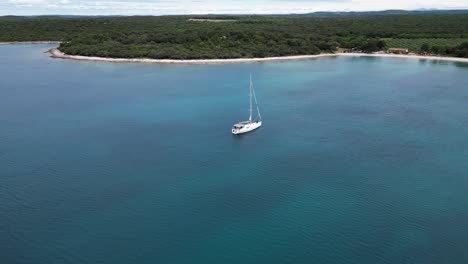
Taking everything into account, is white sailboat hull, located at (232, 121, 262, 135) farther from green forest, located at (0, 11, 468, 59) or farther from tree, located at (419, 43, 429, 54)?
tree, located at (419, 43, 429, 54)

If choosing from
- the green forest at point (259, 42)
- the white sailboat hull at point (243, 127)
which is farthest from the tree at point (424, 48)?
the white sailboat hull at point (243, 127)

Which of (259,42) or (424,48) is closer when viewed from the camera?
(424,48)

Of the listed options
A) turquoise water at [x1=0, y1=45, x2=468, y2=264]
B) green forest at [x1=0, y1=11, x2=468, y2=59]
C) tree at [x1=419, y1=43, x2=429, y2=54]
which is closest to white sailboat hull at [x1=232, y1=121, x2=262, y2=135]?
turquoise water at [x1=0, y1=45, x2=468, y2=264]

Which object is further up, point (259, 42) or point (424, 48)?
point (259, 42)

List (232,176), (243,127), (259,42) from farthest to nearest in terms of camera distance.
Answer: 1. (259,42)
2. (243,127)
3. (232,176)

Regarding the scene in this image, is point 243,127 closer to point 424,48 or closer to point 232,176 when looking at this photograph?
point 232,176

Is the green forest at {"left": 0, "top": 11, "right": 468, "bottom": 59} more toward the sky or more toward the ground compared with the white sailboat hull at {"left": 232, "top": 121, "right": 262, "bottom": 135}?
more toward the sky

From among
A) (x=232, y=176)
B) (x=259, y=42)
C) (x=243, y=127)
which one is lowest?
(x=232, y=176)

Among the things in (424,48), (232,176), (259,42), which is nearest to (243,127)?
(232,176)
